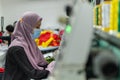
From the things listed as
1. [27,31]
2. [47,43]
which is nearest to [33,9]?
[47,43]

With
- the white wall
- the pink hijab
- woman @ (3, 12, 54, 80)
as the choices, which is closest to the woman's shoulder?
woman @ (3, 12, 54, 80)

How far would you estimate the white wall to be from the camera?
876 centimetres

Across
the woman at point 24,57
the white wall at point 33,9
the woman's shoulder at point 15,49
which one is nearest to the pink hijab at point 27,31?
the woman at point 24,57

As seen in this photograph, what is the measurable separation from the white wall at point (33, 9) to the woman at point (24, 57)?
606 cm

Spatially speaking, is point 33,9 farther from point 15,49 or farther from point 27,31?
point 15,49

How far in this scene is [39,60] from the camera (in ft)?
8.95

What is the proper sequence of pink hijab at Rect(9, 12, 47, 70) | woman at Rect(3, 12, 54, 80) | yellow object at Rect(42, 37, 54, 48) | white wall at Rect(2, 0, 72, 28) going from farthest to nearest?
white wall at Rect(2, 0, 72, 28)
yellow object at Rect(42, 37, 54, 48)
pink hijab at Rect(9, 12, 47, 70)
woman at Rect(3, 12, 54, 80)

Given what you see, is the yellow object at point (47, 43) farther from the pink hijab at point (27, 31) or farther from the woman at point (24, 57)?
the pink hijab at point (27, 31)

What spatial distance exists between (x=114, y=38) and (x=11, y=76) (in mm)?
1647

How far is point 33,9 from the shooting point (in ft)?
29.3

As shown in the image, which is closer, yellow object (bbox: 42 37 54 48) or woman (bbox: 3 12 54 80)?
woman (bbox: 3 12 54 80)

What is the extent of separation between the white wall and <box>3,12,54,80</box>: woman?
606 centimetres

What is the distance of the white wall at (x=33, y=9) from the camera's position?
876cm

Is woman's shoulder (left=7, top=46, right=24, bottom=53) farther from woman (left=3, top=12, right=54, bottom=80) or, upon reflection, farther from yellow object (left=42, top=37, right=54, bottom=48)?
yellow object (left=42, top=37, right=54, bottom=48)
